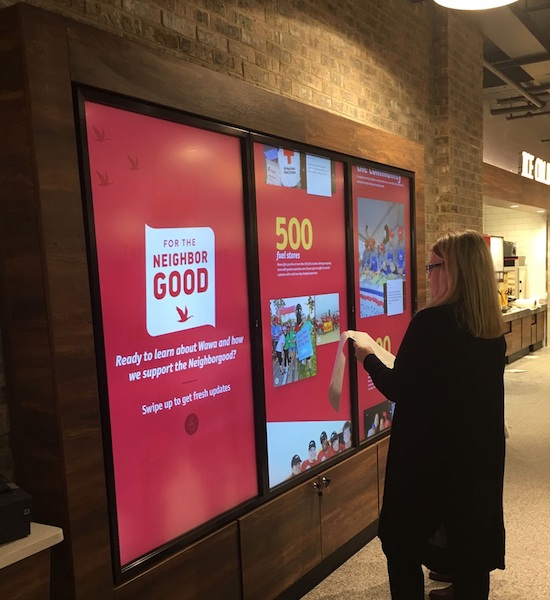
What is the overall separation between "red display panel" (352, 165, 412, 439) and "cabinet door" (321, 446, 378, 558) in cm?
21

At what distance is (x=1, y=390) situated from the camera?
1.99 m

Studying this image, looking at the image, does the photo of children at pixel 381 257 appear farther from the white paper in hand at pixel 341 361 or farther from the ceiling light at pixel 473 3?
the ceiling light at pixel 473 3

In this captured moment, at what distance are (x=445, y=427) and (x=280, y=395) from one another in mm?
978

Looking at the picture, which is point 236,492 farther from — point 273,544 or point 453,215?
point 453,215

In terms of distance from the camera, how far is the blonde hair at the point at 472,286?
7.22 ft

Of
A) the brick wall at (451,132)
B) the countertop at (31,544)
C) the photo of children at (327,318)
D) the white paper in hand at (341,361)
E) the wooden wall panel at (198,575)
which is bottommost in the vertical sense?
the wooden wall panel at (198,575)

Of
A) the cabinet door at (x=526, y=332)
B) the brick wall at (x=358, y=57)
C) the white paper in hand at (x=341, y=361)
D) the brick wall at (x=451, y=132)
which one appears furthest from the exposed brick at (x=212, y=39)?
the cabinet door at (x=526, y=332)

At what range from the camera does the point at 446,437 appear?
7.32 feet

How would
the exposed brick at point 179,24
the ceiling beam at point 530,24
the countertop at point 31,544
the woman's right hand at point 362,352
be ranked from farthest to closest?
the ceiling beam at point 530,24
the woman's right hand at point 362,352
the exposed brick at point 179,24
the countertop at point 31,544

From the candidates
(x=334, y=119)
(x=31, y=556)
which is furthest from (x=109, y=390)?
(x=334, y=119)

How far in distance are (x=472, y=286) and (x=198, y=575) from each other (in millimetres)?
1619

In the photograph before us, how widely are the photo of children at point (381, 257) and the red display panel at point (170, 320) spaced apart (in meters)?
1.21

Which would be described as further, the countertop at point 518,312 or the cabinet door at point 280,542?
the countertop at point 518,312

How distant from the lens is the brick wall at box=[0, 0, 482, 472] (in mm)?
2525
